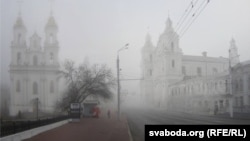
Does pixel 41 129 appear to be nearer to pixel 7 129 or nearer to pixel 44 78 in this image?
pixel 7 129

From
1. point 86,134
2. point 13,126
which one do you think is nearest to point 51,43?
point 86,134

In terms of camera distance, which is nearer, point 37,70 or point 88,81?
point 37,70

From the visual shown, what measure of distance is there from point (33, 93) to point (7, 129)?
590 inches

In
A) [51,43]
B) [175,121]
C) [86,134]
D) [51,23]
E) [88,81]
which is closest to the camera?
[86,134]

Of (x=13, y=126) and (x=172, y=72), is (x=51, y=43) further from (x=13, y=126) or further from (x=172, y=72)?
(x=172, y=72)

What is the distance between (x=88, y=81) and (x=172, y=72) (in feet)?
131

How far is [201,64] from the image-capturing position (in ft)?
335

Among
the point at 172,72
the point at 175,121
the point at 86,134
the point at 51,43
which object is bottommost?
the point at 175,121

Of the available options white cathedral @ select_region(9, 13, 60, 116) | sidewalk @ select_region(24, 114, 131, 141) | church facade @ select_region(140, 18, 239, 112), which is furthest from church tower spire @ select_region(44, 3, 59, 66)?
church facade @ select_region(140, 18, 239, 112)

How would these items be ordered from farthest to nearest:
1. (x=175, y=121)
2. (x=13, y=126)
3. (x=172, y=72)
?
(x=172, y=72)
(x=175, y=121)
(x=13, y=126)

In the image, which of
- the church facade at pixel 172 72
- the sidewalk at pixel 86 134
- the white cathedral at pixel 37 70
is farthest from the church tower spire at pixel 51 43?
the church facade at pixel 172 72

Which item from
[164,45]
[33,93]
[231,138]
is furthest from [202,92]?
[231,138]

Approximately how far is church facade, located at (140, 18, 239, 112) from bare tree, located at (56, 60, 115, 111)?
44.8ft

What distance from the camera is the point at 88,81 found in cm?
5156
